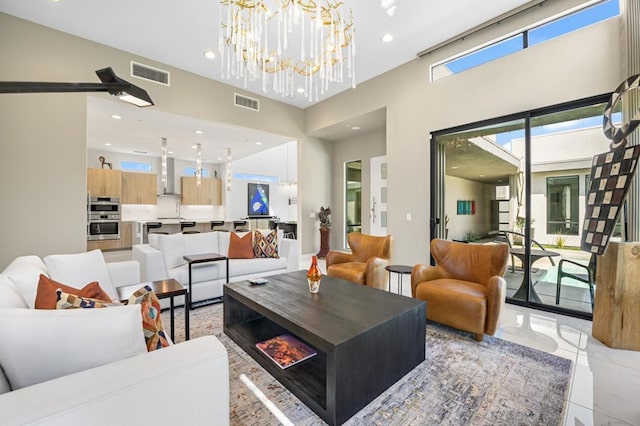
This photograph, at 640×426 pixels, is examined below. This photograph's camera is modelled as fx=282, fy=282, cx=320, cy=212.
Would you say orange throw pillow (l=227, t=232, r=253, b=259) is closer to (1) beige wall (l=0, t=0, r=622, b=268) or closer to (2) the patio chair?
(1) beige wall (l=0, t=0, r=622, b=268)

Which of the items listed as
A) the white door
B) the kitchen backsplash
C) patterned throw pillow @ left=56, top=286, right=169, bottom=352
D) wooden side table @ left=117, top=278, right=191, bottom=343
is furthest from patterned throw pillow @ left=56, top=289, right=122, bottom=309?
the kitchen backsplash

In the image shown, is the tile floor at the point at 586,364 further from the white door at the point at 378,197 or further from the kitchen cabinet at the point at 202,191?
the kitchen cabinet at the point at 202,191

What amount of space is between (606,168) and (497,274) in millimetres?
1463

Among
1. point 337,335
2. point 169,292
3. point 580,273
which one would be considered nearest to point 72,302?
point 169,292

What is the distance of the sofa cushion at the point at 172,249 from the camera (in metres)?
3.78

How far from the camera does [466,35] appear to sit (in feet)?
13.3

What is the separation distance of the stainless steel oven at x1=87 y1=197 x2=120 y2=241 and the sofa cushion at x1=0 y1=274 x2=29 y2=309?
24.3 feet

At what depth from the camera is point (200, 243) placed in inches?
166

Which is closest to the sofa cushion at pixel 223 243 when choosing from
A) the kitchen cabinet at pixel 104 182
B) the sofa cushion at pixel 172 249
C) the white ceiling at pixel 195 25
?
the sofa cushion at pixel 172 249

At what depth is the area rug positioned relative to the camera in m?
1.69

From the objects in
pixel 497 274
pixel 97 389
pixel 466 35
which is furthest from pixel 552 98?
pixel 97 389

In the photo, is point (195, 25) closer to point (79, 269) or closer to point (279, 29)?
point (279, 29)

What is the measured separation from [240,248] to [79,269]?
2.17 metres

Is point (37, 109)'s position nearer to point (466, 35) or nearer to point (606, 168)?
point (466, 35)
